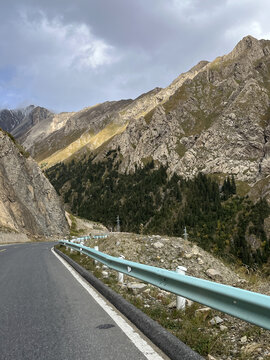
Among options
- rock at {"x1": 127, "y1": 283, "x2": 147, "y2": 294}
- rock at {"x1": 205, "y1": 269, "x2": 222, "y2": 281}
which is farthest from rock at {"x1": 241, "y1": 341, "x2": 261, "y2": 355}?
rock at {"x1": 205, "y1": 269, "x2": 222, "y2": 281}

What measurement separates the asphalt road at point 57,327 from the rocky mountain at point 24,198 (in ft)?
128

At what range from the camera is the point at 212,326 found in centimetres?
484

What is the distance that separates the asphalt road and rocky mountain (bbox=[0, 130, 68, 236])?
39.0 meters

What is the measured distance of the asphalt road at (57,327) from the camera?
396cm

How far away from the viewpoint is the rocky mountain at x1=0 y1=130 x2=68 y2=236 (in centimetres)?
5444

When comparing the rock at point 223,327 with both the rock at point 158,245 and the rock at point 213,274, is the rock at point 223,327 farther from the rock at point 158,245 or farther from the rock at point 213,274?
the rock at point 158,245

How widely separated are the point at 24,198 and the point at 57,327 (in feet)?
212

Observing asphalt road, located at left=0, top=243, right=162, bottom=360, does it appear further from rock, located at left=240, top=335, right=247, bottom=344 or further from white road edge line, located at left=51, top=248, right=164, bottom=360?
rock, located at left=240, top=335, right=247, bottom=344

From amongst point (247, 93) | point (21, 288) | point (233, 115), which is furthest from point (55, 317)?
point (247, 93)

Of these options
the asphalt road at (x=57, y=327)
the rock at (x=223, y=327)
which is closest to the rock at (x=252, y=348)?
the rock at (x=223, y=327)

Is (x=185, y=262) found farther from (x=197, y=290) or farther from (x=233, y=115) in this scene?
(x=233, y=115)

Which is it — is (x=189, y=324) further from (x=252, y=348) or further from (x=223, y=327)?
(x=252, y=348)

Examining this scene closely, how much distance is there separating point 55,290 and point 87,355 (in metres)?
4.58

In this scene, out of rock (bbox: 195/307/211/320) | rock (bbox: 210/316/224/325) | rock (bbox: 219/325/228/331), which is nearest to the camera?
rock (bbox: 219/325/228/331)
